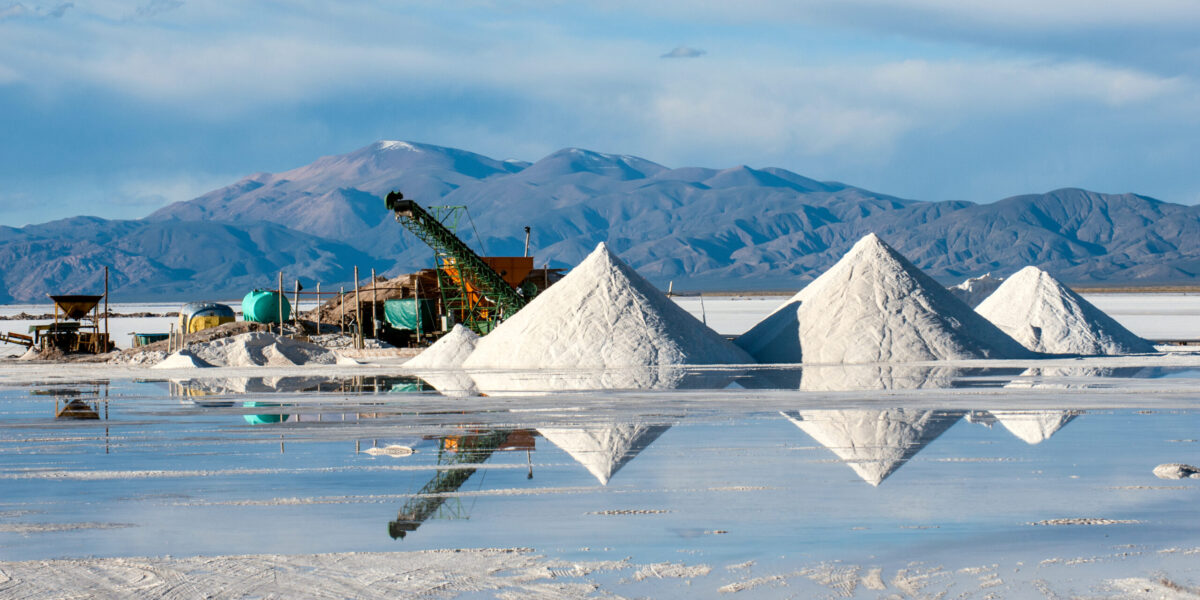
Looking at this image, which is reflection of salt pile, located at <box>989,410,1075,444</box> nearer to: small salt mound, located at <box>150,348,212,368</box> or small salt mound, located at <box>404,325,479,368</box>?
small salt mound, located at <box>404,325,479,368</box>

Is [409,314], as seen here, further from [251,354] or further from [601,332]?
[601,332]

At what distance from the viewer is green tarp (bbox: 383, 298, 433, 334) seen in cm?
3619

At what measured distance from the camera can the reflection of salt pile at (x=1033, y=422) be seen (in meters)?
11.0

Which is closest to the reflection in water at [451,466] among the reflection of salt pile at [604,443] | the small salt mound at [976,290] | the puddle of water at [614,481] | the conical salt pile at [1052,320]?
the puddle of water at [614,481]

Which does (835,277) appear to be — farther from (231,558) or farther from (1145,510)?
(231,558)

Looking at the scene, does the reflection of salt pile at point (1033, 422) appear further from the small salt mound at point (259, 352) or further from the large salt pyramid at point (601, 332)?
the small salt mound at point (259, 352)

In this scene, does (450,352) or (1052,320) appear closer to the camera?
(450,352)

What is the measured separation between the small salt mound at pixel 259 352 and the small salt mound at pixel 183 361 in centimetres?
47

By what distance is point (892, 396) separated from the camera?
1487 cm

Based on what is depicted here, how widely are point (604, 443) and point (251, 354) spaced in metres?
17.3

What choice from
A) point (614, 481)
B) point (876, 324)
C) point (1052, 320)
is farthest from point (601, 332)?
point (614, 481)

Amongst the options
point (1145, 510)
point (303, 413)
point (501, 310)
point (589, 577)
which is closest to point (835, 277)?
point (501, 310)

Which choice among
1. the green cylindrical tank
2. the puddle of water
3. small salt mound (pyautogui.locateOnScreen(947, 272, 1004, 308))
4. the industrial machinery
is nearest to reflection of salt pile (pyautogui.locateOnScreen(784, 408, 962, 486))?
the puddle of water

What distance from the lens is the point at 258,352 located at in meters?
26.5
